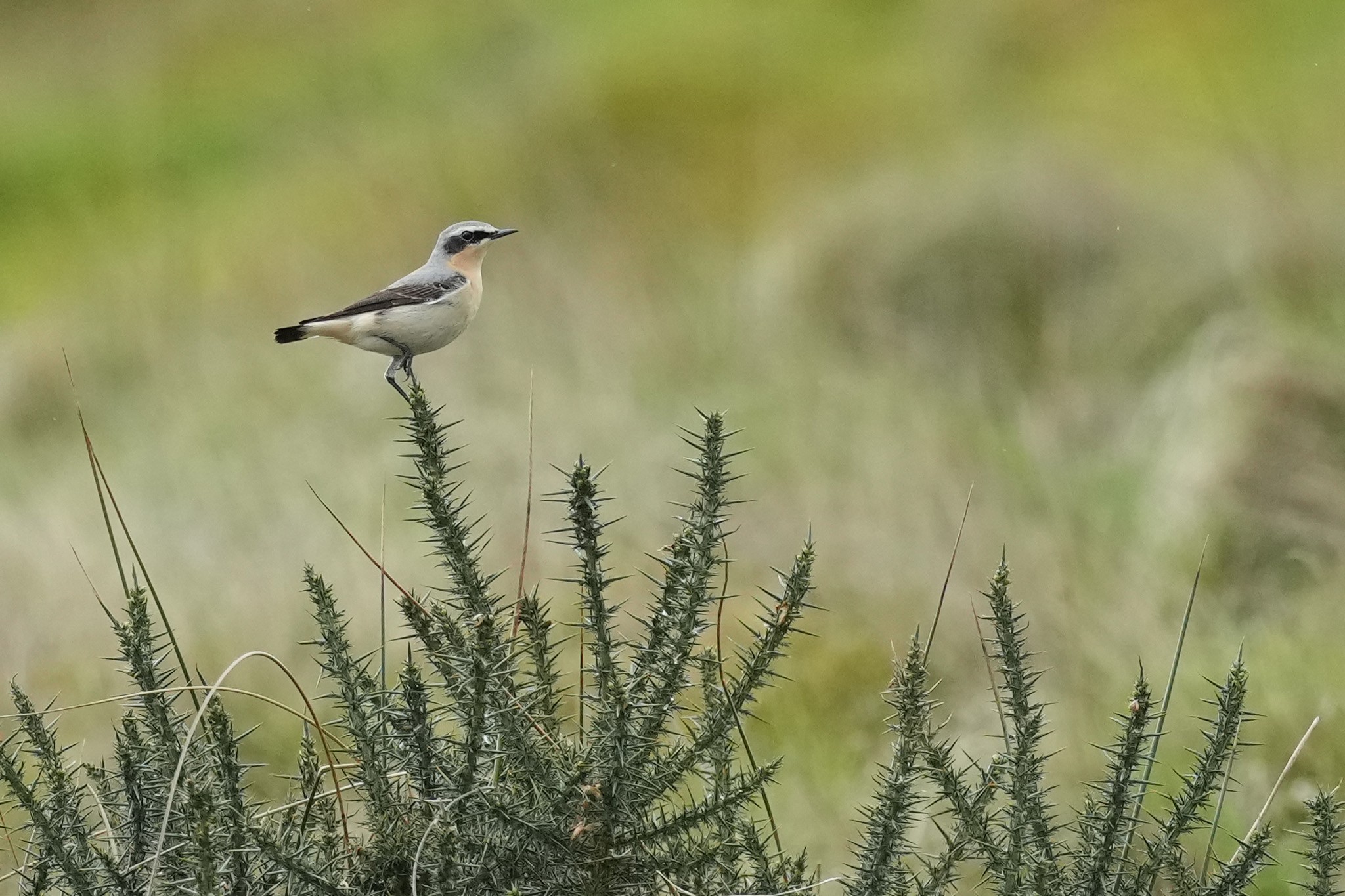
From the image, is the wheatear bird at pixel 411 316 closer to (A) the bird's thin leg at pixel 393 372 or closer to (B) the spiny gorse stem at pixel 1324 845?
(A) the bird's thin leg at pixel 393 372

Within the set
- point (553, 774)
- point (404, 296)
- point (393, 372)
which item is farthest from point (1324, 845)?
point (404, 296)

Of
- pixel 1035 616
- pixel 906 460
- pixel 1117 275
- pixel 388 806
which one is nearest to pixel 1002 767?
pixel 388 806

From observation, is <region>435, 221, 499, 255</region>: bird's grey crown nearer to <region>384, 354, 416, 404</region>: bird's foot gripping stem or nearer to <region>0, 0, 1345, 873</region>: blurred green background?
<region>384, 354, 416, 404</region>: bird's foot gripping stem

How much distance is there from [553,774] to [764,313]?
374cm

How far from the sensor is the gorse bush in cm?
106

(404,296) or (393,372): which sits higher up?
(404,296)

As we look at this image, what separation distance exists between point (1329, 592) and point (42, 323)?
189 inches

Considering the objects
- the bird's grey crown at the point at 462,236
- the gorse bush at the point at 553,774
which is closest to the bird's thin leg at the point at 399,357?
the bird's grey crown at the point at 462,236

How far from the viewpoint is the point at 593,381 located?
4348mm

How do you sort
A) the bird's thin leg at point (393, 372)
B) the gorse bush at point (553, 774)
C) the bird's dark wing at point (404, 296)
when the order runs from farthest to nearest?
1. the bird's dark wing at point (404, 296)
2. the bird's thin leg at point (393, 372)
3. the gorse bush at point (553, 774)

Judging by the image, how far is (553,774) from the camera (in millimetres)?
1108

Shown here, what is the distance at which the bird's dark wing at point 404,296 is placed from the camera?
1688 mm

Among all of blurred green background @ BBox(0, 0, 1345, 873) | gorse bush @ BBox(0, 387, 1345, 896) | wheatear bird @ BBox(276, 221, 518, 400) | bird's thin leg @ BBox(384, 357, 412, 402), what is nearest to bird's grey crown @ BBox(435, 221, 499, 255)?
wheatear bird @ BBox(276, 221, 518, 400)

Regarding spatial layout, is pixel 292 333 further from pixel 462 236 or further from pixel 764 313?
pixel 764 313
